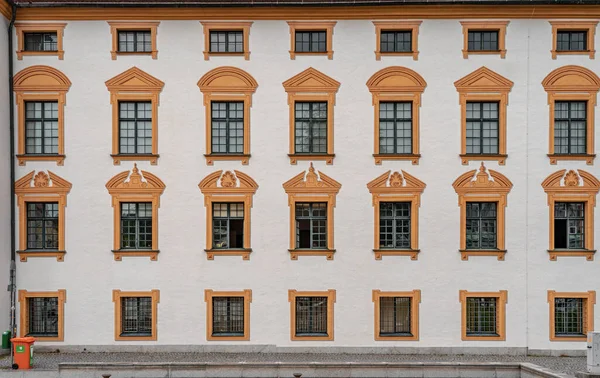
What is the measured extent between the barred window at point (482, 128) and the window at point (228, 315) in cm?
919

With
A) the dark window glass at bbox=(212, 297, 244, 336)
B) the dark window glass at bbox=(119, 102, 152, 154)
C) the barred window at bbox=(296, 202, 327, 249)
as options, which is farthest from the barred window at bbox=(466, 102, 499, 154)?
the dark window glass at bbox=(119, 102, 152, 154)

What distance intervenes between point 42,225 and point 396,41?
1371 cm

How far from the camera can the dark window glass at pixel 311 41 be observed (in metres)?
20.5

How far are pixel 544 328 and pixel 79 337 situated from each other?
15842mm

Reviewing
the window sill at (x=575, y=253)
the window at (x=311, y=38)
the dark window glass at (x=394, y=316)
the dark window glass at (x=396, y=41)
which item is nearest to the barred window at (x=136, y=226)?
the window at (x=311, y=38)

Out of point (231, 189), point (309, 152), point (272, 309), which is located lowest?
point (272, 309)

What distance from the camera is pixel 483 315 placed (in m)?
20.4

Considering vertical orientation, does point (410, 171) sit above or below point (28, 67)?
below

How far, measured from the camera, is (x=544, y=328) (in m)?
20.2

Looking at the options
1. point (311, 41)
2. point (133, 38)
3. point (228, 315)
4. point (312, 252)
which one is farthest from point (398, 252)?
point (133, 38)

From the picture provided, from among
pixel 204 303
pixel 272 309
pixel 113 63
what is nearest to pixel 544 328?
pixel 272 309

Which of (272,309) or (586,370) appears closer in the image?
(586,370)

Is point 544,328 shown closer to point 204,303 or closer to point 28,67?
point 204,303

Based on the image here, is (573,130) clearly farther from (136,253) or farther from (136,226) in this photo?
(136,253)
